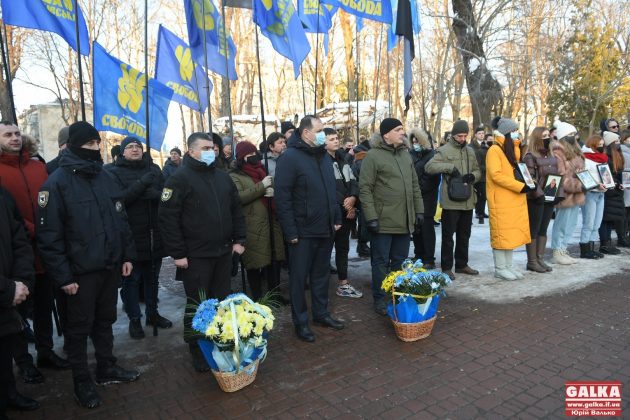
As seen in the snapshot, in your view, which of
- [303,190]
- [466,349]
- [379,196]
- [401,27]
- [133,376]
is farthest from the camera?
[401,27]

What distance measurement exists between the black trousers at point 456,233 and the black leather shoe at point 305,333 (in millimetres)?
2871

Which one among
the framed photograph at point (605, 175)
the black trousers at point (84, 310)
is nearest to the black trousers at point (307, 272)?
the black trousers at point (84, 310)

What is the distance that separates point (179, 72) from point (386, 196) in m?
3.63

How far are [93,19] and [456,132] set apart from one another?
1641 centimetres

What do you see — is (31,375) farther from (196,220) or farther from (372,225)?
(372,225)

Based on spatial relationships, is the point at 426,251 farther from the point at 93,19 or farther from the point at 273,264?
the point at 93,19

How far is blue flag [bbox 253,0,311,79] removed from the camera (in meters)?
6.42

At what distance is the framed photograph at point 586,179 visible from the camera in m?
6.92

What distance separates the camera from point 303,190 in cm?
446

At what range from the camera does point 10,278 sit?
3074mm

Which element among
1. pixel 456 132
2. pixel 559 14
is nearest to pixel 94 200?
pixel 456 132

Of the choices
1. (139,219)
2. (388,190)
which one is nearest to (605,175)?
(388,190)

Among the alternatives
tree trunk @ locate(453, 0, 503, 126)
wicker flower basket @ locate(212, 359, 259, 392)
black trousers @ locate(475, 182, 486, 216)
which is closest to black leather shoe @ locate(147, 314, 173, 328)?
wicker flower basket @ locate(212, 359, 259, 392)

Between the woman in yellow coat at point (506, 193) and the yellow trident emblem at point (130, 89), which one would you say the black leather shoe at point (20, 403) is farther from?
the woman in yellow coat at point (506, 193)
